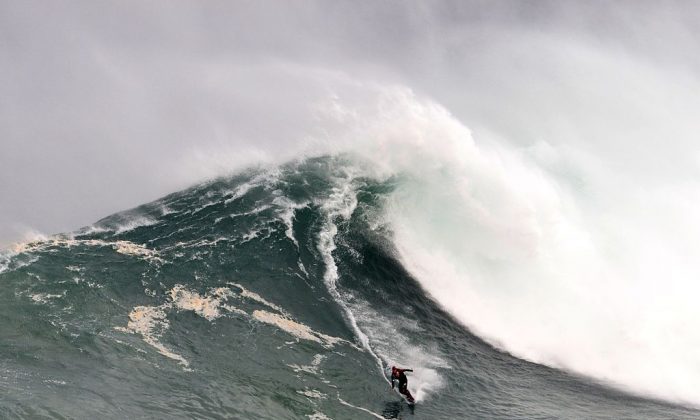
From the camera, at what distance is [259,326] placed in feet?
96.5

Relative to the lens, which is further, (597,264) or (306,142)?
(306,142)

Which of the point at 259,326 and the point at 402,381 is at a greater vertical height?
the point at 259,326

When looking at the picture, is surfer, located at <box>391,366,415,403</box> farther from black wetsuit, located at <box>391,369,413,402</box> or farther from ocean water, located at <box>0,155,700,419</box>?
ocean water, located at <box>0,155,700,419</box>

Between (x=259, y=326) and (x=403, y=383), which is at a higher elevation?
(x=259, y=326)

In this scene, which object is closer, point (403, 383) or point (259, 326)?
point (403, 383)

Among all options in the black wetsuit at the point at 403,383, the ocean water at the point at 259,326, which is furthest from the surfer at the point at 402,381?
the ocean water at the point at 259,326

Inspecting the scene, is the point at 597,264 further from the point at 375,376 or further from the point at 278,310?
the point at 278,310

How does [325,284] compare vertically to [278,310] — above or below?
above

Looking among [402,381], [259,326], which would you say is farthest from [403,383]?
[259,326]

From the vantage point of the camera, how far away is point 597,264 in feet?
133

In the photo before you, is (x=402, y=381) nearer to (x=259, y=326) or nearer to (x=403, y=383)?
(x=403, y=383)

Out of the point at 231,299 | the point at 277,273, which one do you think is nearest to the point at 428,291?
the point at 277,273

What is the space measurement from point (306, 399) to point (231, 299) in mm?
9722

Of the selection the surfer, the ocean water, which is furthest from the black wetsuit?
the ocean water
